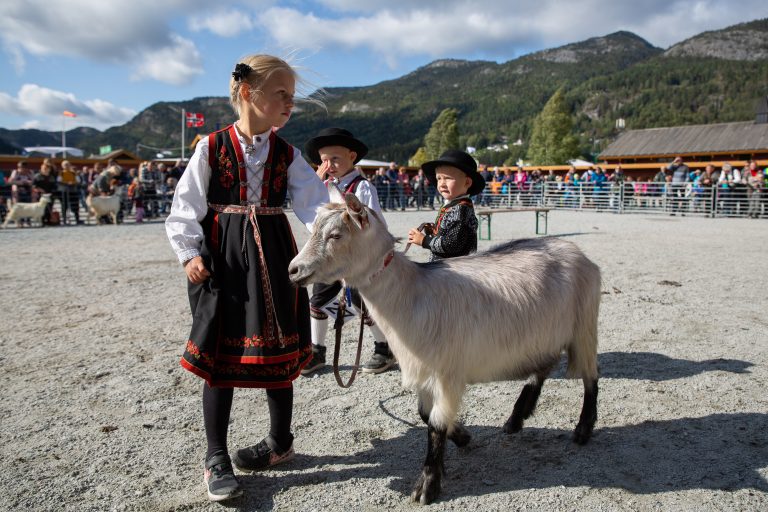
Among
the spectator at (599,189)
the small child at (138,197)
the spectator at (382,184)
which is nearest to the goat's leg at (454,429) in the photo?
the small child at (138,197)

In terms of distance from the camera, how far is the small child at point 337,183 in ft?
15.0

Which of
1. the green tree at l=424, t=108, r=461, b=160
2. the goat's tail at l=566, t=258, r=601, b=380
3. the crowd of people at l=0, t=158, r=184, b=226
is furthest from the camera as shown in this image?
the green tree at l=424, t=108, r=461, b=160

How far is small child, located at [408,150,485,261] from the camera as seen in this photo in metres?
4.12

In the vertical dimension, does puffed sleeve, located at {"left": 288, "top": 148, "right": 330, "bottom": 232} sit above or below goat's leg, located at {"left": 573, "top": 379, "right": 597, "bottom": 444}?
above

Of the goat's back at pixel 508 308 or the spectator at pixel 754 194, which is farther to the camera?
the spectator at pixel 754 194

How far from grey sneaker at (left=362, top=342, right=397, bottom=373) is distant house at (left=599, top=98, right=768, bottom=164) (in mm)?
67047

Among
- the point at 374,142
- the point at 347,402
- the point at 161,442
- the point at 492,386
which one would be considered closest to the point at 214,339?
the point at 161,442

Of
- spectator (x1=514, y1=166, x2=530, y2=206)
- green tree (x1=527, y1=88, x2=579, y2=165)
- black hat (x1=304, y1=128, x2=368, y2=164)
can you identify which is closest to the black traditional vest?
black hat (x1=304, y1=128, x2=368, y2=164)

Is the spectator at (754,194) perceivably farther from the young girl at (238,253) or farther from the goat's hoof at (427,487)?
the young girl at (238,253)

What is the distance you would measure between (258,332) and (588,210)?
26.5 meters

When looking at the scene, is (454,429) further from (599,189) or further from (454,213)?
(599,189)

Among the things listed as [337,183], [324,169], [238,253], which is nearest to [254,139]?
[238,253]

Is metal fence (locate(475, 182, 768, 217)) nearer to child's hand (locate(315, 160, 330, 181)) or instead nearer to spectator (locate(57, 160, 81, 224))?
spectator (locate(57, 160, 81, 224))

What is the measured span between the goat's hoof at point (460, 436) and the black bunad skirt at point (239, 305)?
1.23 m
